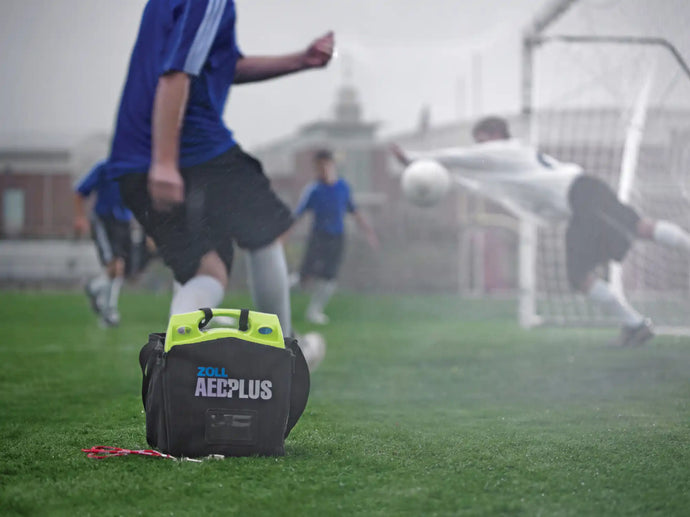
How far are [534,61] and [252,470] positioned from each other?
5.54 meters

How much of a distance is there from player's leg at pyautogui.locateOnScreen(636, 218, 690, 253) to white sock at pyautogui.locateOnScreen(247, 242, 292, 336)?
298 cm

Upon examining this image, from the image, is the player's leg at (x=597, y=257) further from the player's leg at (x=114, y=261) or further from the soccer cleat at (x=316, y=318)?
the player's leg at (x=114, y=261)

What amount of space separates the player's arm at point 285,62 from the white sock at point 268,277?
0.55 m

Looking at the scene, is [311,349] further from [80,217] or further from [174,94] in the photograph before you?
[80,217]

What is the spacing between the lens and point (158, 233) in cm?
257

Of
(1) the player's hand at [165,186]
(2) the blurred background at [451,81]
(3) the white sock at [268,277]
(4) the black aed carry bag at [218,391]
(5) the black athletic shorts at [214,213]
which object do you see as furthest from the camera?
(2) the blurred background at [451,81]

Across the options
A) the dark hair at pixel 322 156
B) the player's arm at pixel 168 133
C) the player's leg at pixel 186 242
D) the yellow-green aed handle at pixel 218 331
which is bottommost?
the dark hair at pixel 322 156

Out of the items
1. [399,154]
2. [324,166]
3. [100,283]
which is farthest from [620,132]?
[100,283]

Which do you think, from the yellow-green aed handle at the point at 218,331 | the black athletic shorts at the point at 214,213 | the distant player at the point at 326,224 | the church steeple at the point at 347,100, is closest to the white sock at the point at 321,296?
the distant player at the point at 326,224

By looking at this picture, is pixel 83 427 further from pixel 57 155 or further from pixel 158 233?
pixel 57 155

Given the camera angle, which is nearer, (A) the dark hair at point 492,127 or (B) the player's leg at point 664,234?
(B) the player's leg at point 664,234

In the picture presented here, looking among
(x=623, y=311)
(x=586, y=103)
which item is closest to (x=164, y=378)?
(x=623, y=311)

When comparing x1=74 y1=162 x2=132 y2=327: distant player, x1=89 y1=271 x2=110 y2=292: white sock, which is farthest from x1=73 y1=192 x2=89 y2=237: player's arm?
x1=89 y1=271 x2=110 y2=292: white sock

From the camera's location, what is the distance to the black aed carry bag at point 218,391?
2.16m
